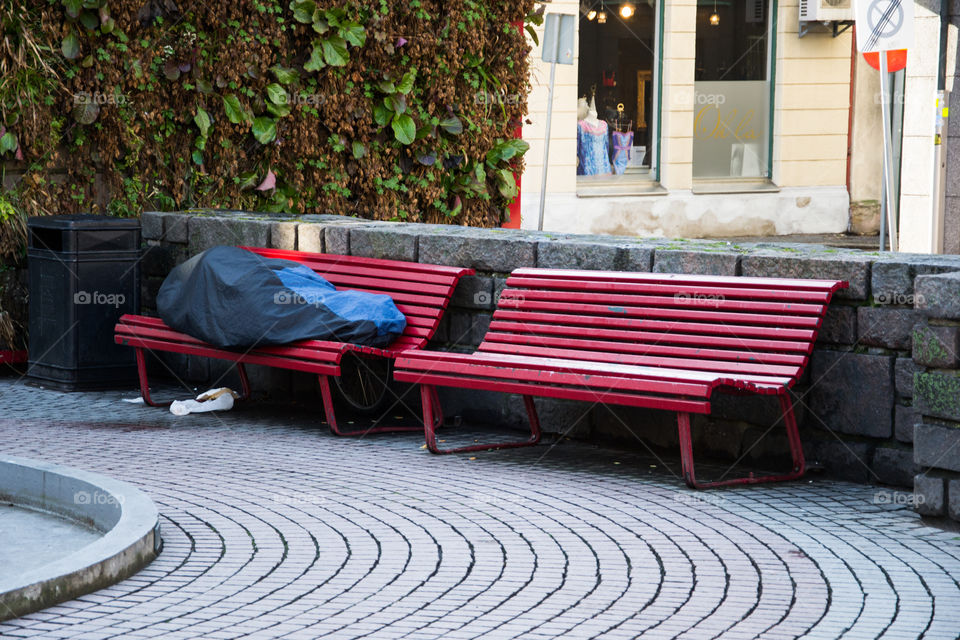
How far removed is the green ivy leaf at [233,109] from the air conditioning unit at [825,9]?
1341 cm

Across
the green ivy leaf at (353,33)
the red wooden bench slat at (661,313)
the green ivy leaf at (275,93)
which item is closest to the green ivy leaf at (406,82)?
the green ivy leaf at (353,33)

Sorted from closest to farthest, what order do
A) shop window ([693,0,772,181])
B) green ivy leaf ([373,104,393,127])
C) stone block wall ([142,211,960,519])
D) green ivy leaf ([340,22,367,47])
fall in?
stone block wall ([142,211,960,519])
green ivy leaf ([340,22,367,47])
green ivy leaf ([373,104,393,127])
shop window ([693,0,772,181])

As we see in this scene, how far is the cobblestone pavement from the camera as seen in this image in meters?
4.58

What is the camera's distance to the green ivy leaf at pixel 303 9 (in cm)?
1143

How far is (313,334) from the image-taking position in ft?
25.9

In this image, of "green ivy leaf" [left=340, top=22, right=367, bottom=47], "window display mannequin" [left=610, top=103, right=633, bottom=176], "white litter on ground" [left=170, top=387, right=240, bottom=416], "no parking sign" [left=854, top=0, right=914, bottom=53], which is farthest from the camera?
"window display mannequin" [left=610, top=103, right=633, bottom=176]

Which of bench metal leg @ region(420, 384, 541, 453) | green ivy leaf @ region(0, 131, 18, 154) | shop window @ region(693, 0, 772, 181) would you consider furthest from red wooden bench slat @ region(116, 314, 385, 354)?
shop window @ region(693, 0, 772, 181)

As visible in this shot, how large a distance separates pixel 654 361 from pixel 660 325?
0.62 feet

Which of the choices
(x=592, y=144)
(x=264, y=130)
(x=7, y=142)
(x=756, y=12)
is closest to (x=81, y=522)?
(x=7, y=142)

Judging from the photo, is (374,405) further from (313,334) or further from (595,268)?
(595,268)

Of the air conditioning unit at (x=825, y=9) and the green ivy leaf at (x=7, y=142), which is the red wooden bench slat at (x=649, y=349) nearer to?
the green ivy leaf at (x=7, y=142)

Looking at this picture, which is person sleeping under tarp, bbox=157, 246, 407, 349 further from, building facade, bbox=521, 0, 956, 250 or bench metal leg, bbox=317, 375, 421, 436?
building facade, bbox=521, 0, 956, 250

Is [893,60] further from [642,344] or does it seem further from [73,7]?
[642,344]

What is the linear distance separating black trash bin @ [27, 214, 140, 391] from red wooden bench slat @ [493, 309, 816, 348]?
9.86ft
